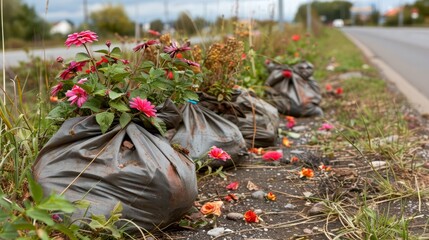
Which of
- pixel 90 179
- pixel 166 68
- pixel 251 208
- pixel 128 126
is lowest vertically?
pixel 251 208

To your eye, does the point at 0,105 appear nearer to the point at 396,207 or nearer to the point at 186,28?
the point at 396,207

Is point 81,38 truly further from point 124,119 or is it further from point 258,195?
point 258,195

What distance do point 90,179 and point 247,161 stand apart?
1.61 m

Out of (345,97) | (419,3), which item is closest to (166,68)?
(345,97)

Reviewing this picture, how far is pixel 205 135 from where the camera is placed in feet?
11.1

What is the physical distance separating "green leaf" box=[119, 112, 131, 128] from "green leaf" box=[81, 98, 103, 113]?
0.11 metres

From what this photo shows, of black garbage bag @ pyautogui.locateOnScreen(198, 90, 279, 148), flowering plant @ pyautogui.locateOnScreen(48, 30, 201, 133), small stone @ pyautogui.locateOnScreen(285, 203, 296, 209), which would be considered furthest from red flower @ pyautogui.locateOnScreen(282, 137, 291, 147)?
flowering plant @ pyautogui.locateOnScreen(48, 30, 201, 133)

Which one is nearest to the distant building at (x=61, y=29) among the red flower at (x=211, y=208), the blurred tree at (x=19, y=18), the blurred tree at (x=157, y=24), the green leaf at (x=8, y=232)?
the blurred tree at (x=19, y=18)

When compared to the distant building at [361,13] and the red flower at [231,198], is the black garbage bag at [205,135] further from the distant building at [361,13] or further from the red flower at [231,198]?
the distant building at [361,13]

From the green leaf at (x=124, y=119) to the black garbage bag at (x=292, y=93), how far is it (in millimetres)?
2804

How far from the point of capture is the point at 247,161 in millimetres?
3752

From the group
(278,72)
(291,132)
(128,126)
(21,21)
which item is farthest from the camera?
(21,21)

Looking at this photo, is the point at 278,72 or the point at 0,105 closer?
the point at 0,105

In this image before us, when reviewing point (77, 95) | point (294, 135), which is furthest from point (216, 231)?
point (294, 135)
